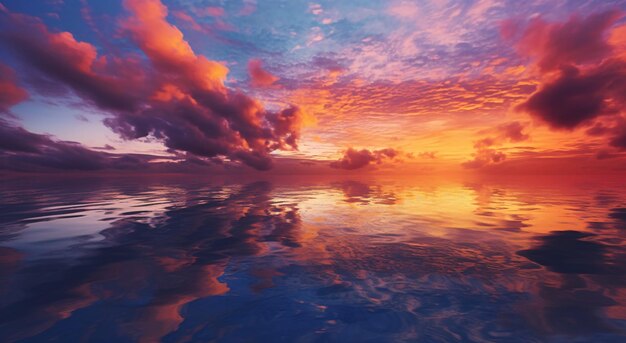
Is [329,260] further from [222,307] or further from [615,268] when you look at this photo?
[615,268]

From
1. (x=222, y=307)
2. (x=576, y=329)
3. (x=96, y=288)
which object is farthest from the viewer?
(x=96, y=288)

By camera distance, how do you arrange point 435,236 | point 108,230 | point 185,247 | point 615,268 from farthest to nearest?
point 108,230, point 435,236, point 185,247, point 615,268

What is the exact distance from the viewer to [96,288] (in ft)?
20.2

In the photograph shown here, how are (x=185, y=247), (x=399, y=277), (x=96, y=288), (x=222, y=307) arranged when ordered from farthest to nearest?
(x=185, y=247)
(x=399, y=277)
(x=96, y=288)
(x=222, y=307)

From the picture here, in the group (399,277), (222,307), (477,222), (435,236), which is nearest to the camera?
(222,307)

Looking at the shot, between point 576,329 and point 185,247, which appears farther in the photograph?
point 185,247

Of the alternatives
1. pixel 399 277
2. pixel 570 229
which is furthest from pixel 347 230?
pixel 570 229

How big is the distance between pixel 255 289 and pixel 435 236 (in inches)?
303

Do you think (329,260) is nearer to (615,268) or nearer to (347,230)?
(347,230)

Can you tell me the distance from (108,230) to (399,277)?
11.9m

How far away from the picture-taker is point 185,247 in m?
9.55

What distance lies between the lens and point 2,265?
7512 millimetres

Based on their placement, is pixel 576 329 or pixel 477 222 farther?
pixel 477 222

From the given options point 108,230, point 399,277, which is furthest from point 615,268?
point 108,230
